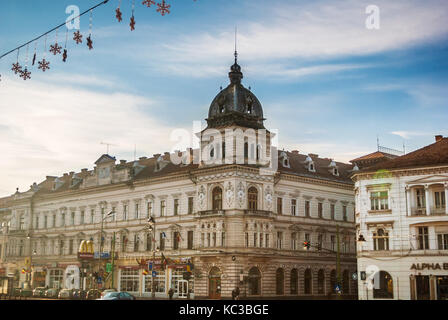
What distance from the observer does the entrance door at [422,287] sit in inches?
2035

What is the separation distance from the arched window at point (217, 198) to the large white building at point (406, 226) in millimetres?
15787

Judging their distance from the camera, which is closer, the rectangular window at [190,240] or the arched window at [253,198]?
the arched window at [253,198]

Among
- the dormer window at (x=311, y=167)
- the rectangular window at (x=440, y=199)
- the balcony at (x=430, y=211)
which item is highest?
the dormer window at (x=311, y=167)

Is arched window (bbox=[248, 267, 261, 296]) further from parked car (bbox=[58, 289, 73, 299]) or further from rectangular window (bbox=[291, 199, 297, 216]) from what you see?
parked car (bbox=[58, 289, 73, 299])

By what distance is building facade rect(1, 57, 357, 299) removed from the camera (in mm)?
65250

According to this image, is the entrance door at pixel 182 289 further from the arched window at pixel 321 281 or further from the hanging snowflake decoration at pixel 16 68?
the hanging snowflake decoration at pixel 16 68

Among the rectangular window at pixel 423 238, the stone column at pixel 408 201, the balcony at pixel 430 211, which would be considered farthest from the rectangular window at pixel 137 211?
the rectangular window at pixel 423 238
